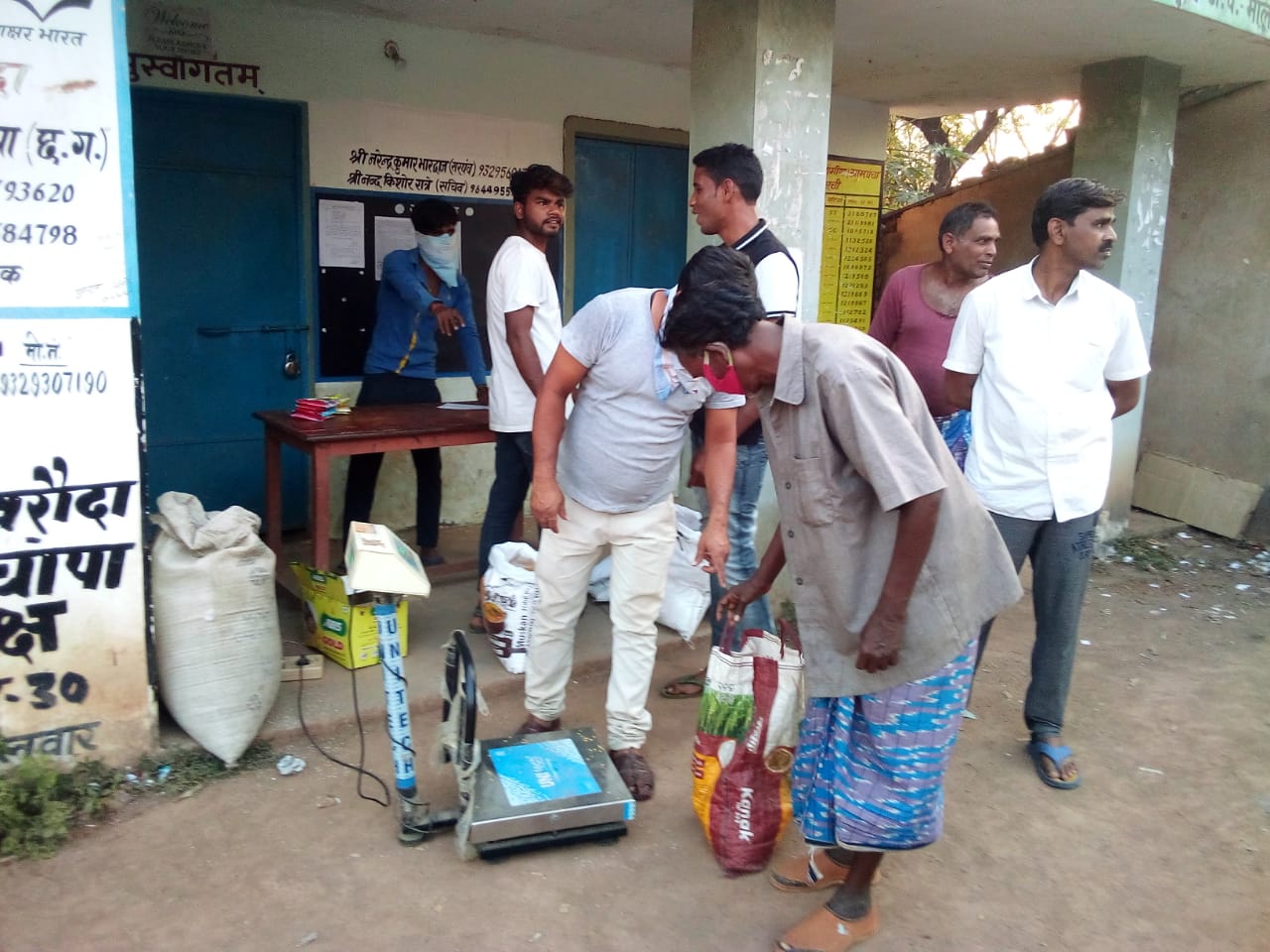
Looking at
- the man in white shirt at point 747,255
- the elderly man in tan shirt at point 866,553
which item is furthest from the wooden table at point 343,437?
the elderly man in tan shirt at point 866,553

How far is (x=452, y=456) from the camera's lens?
5945 mm

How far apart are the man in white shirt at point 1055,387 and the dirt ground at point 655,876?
1.08ft

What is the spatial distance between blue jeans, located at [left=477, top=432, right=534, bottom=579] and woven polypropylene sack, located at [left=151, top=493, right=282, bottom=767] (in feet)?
3.92

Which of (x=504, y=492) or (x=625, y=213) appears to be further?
(x=625, y=213)

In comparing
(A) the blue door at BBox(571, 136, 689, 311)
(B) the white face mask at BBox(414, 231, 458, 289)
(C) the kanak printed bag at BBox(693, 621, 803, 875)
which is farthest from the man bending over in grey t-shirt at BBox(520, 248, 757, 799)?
(A) the blue door at BBox(571, 136, 689, 311)

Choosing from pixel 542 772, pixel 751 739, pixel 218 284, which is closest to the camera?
pixel 751 739

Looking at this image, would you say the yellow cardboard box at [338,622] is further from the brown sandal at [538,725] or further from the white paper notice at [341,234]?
the white paper notice at [341,234]

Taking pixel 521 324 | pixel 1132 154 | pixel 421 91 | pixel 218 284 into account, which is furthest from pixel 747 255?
pixel 1132 154

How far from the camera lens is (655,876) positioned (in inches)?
114

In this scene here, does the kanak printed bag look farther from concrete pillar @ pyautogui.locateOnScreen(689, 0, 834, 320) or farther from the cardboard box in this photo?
the cardboard box

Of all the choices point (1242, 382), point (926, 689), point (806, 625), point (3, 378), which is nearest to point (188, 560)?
point (3, 378)

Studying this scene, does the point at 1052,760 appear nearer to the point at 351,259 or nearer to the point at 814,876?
the point at 814,876

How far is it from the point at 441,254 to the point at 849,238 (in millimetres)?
3491

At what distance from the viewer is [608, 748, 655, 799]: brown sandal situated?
328 cm
